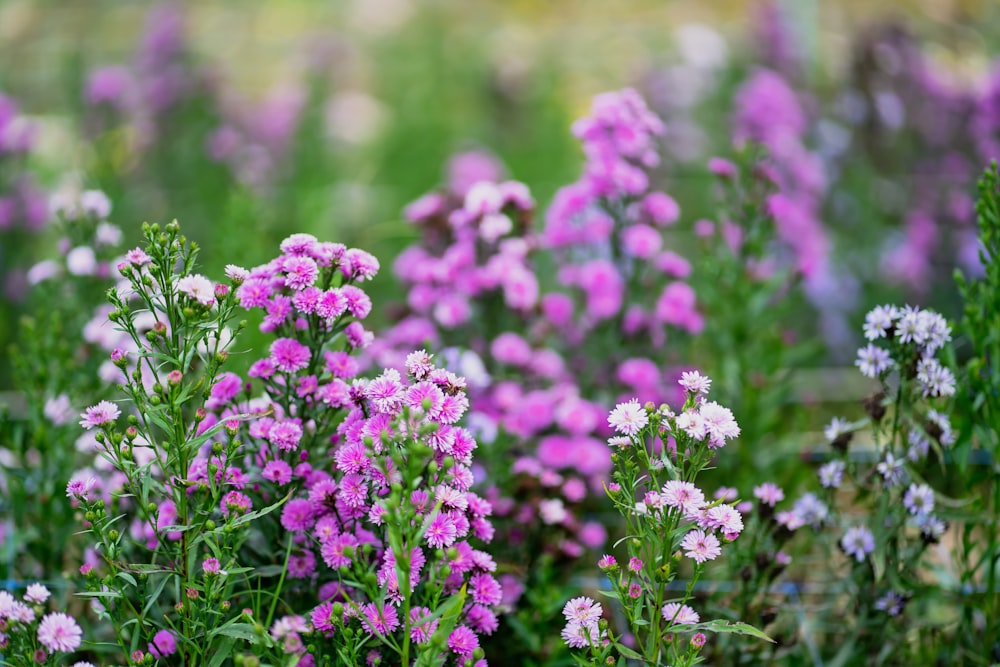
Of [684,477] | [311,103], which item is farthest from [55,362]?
[311,103]

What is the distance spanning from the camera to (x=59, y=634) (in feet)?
3.52

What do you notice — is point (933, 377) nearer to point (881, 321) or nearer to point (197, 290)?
point (881, 321)

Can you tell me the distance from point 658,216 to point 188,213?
2295 millimetres

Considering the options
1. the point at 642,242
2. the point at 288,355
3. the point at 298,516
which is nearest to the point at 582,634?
the point at 298,516

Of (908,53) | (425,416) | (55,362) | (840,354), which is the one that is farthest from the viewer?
(908,53)

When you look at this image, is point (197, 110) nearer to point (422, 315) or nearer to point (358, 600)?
point (422, 315)

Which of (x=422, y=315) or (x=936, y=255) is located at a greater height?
(x=936, y=255)

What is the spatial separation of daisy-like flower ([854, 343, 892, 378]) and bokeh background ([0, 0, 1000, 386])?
1049 mm

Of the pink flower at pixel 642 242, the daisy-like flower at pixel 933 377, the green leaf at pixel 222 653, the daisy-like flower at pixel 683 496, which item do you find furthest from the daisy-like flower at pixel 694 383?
the pink flower at pixel 642 242

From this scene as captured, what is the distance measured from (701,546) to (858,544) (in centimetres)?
46

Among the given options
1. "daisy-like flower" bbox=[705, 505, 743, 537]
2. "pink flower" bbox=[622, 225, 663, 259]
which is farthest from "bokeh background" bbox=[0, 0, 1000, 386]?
"daisy-like flower" bbox=[705, 505, 743, 537]

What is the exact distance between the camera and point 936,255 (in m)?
2.84

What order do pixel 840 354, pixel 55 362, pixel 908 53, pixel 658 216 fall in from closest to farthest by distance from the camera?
pixel 55 362 → pixel 658 216 → pixel 840 354 → pixel 908 53

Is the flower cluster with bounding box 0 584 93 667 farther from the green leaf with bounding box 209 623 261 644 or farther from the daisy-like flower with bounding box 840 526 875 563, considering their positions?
the daisy-like flower with bounding box 840 526 875 563
